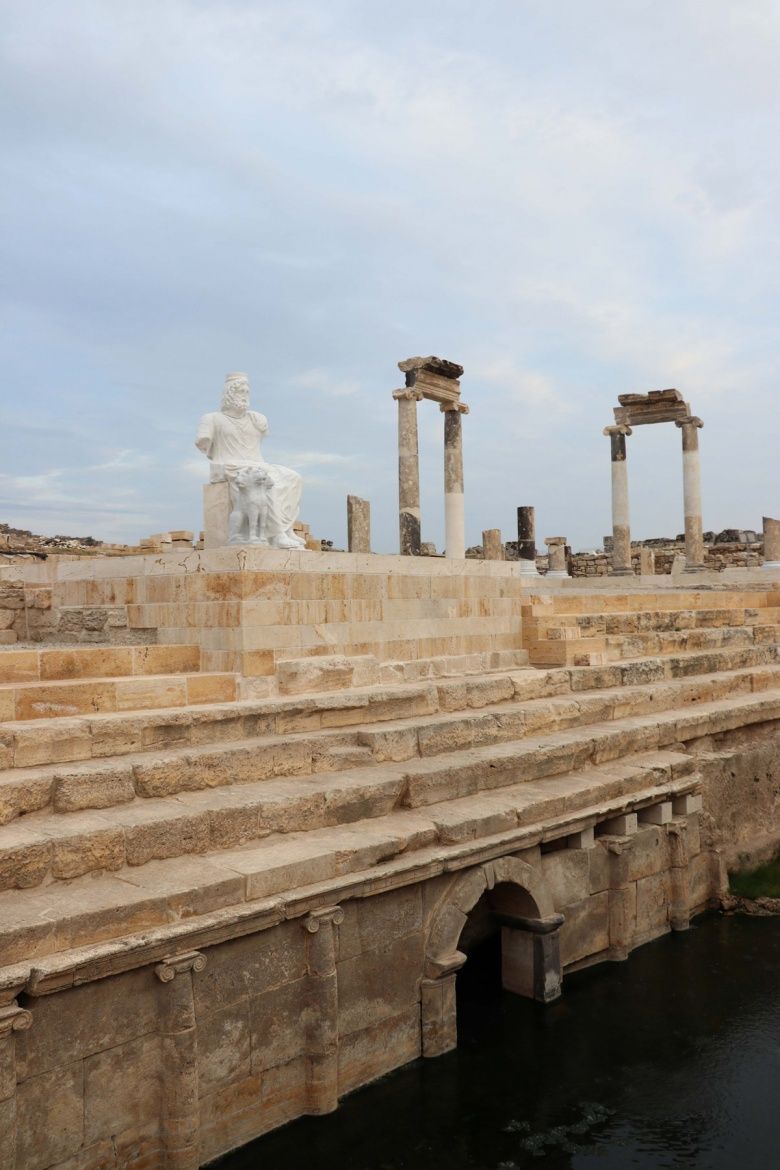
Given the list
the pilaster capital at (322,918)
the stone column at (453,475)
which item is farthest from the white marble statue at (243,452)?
the stone column at (453,475)

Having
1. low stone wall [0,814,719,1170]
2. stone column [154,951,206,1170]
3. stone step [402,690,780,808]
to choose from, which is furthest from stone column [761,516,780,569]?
stone column [154,951,206,1170]

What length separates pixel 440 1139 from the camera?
5.26 m

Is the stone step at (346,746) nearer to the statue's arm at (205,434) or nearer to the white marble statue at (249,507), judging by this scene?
the white marble statue at (249,507)

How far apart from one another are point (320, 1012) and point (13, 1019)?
1753mm

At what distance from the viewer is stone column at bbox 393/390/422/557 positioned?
56.6ft

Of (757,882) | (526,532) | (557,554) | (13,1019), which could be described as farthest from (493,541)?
(13,1019)

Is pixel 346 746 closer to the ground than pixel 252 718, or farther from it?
closer to the ground

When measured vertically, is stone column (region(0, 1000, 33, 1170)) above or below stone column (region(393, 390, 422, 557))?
below

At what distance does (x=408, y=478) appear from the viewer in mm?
17484

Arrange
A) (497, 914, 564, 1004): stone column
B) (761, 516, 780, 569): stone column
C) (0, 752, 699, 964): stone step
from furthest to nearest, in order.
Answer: (761, 516, 780, 569): stone column → (497, 914, 564, 1004): stone column → (0, 752, 699, 964): stone step

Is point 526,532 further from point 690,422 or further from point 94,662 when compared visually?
point 94,662

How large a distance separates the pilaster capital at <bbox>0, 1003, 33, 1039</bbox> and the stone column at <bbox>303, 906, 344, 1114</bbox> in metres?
1.56

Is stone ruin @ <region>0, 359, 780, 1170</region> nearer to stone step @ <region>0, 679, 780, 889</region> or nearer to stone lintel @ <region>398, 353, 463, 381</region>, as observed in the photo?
stone step @ <region>0, 679, 780, 889</region>

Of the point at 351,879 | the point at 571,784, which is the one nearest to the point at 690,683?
the point at 571,784
